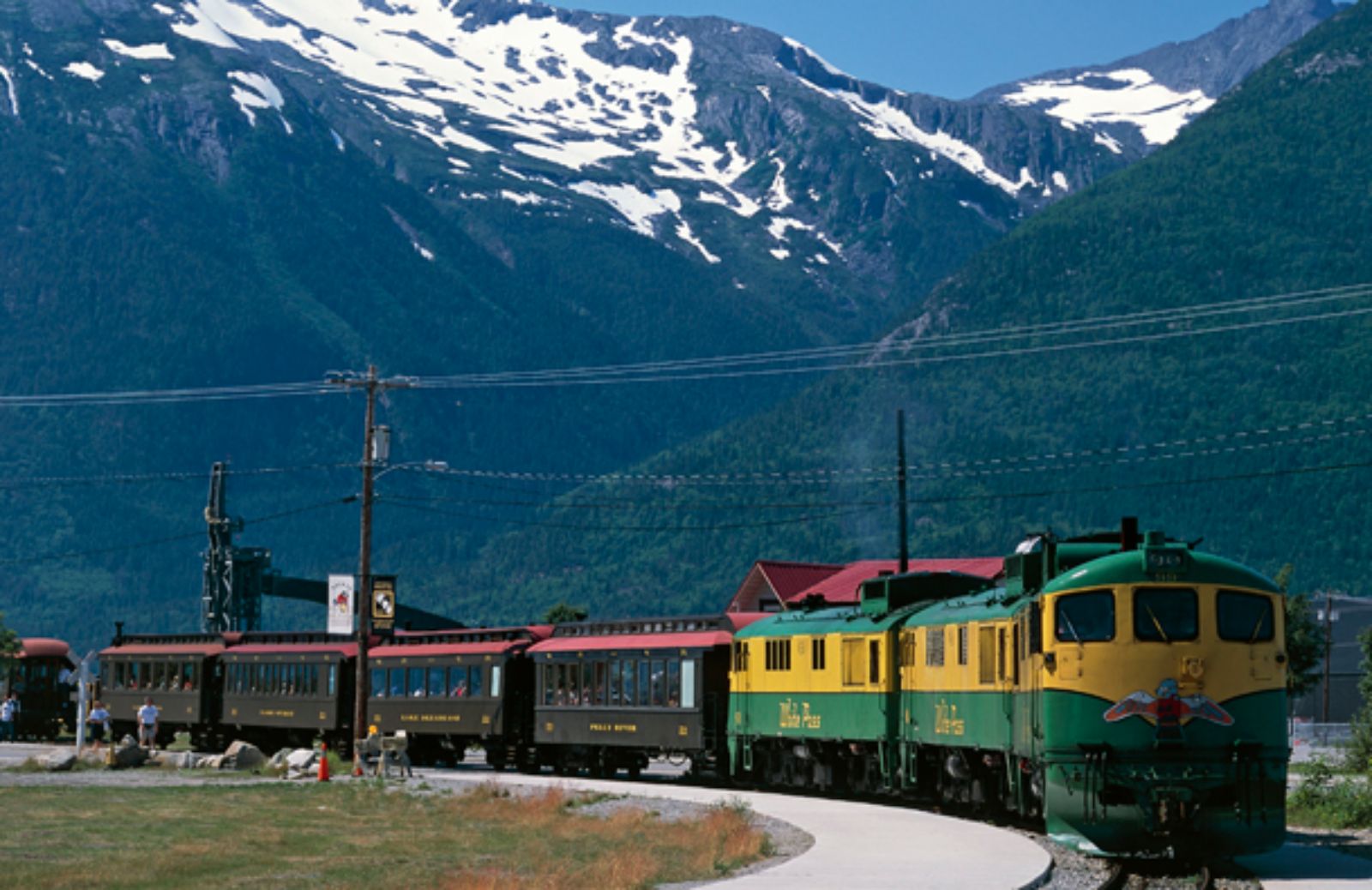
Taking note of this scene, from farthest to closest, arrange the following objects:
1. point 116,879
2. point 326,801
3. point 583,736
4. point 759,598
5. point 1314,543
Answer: point 1314,543 → point 759,598 → point 583,736 → point 326,801 → point 116,879

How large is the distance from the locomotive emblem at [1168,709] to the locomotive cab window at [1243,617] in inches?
37.3

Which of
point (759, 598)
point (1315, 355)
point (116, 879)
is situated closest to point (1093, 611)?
point (116, 879)

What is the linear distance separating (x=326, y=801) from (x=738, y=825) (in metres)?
15.5

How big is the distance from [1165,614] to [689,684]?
25334 millimetres

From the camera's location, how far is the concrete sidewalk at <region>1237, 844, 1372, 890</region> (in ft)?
83.0

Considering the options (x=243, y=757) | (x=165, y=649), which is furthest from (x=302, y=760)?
(x=165, y=649)

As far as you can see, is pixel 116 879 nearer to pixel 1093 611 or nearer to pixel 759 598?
pixel 1093 611

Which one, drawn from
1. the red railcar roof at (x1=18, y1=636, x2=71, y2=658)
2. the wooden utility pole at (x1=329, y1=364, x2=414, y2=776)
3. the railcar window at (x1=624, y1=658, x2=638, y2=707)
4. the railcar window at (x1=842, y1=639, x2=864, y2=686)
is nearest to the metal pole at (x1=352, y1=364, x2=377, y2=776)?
the wooden utility pole at (x1=329, y1=364, x2=414, y2=776)

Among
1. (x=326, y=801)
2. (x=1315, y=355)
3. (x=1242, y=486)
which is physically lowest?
(x=326, y=801)

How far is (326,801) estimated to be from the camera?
46594 mm

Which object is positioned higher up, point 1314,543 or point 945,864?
point 1314,543

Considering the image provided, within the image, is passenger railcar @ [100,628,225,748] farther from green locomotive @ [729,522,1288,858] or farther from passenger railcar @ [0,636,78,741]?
green locomotive @ [729,522,1288,858]

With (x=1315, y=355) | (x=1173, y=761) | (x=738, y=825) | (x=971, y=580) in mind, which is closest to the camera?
(x=1173, y=761)

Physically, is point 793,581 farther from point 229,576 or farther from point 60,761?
point 60,761
